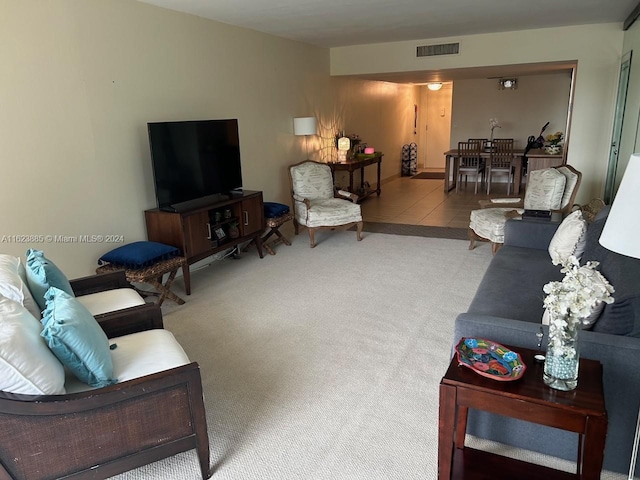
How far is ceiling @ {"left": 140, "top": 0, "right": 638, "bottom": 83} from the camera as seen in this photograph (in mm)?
3980

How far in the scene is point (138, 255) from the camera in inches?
136

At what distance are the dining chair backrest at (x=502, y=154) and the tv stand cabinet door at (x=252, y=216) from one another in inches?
208

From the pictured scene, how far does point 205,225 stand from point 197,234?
0.13m

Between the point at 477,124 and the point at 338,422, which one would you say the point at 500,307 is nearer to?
the point at 338,422

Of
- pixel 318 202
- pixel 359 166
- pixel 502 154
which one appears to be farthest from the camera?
pixel 502 154

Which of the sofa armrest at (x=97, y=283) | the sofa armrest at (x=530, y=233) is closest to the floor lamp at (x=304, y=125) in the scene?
the sofa armrest at (x=530, y=233)

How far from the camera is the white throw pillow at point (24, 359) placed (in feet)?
4.90

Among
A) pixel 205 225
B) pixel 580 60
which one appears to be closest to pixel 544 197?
pixel 580 60

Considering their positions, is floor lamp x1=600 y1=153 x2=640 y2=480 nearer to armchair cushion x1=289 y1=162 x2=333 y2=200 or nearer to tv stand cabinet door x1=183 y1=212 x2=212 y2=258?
tv stand cabinet door x1=183 y1=212 x2=212 y2=258

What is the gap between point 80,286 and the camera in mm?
2750

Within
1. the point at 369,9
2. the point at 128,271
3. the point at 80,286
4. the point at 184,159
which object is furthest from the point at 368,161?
the point at 80,286

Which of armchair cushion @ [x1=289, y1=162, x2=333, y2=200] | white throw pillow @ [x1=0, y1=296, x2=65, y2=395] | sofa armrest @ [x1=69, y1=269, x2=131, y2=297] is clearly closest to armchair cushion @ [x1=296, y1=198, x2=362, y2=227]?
armchair cushion @ [x1=289, y1=162, x2=333, y2=200]

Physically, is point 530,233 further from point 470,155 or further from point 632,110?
point 470,155

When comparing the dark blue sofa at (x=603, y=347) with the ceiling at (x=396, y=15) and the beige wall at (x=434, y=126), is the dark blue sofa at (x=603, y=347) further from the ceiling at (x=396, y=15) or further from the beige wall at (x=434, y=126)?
the beige wall at (x=434, y=126)
